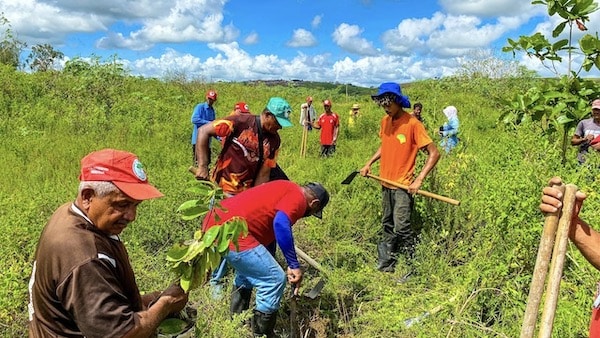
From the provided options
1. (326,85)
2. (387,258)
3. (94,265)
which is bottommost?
(387,258)

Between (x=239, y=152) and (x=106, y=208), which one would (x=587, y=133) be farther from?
(x=106, y=208)

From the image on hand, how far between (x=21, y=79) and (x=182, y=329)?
49.2 ft

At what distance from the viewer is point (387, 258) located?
4633 mm

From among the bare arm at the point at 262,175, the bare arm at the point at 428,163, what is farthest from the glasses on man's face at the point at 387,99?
the bare arm at the point at 262,175

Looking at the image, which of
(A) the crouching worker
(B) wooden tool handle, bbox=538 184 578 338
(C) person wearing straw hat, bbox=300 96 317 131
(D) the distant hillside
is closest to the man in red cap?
(A) the crouching worker

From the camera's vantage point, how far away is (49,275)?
5.16 ft

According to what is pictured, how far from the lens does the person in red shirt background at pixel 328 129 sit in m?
9.56

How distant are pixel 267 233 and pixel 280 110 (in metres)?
1.02

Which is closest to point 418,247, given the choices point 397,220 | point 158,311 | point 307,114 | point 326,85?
point 397,220

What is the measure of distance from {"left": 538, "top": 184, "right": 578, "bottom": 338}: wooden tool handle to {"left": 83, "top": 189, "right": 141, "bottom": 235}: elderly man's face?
4.75ft

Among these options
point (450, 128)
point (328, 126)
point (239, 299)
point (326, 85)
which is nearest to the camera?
point (239, 299)

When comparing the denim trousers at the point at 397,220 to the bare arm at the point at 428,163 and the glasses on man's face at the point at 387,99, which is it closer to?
the bare arm at the point at 428,163

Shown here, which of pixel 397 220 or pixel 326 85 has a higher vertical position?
pixel 326 85

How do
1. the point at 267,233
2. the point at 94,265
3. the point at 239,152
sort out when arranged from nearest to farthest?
the point at 94,265 < the point at 267,233 < the point at 239,152
